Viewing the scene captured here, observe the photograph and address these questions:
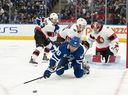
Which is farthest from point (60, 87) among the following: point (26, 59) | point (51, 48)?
point (26, 59)

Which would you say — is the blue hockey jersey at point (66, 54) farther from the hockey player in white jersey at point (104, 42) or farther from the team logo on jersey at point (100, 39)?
the team logo on jersey at point (100, 39)

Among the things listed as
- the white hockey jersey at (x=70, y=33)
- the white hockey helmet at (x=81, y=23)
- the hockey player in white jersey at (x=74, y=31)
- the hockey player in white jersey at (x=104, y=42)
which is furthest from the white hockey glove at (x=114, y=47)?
the white hockey helmet at (x=81, y=23)

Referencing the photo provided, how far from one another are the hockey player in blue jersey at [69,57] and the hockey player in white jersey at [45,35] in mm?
1746

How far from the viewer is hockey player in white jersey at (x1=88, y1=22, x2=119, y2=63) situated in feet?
27.1

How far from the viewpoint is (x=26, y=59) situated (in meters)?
9.20

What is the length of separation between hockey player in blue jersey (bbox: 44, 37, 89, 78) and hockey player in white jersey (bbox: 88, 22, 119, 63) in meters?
1.59

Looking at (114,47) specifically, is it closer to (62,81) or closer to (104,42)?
(104,42)

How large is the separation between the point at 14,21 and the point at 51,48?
5.97m

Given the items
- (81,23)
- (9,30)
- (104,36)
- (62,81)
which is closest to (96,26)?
(104,36)

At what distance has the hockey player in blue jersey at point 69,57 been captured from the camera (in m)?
6.38

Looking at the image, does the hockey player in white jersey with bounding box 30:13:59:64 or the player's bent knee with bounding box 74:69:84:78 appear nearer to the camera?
the player's bent knee with bounding box 74:69:84:78

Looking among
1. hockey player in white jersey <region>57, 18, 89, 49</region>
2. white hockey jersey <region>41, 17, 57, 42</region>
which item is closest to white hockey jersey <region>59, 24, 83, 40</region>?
hockey player in white jersey <region>57, 18, 89, 49</region>

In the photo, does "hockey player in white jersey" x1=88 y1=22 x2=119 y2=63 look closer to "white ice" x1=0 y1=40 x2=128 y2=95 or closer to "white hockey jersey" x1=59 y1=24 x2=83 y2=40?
"white ice" x1=0 y1=40 x2=128 y2=95

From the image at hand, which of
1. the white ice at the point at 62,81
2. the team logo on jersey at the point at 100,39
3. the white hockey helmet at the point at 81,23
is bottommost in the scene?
the white ice at the point at 62,81
